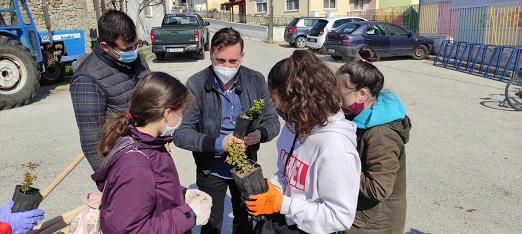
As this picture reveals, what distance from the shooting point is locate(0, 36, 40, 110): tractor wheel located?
8.11 m

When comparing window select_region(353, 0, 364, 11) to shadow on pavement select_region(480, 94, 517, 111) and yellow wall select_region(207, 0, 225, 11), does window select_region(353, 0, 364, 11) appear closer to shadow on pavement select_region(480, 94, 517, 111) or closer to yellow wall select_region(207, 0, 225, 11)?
yellow wall select_region(207, 0, 225, 11)

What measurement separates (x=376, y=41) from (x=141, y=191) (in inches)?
583

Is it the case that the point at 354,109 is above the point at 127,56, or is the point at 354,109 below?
below

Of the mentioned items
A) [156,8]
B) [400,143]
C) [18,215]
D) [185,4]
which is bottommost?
[18,215]

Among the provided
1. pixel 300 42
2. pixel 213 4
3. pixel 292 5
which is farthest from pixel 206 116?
pixel 213 4

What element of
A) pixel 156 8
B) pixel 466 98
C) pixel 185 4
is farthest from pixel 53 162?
pixel 185 4

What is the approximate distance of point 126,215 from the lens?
63.2 inches

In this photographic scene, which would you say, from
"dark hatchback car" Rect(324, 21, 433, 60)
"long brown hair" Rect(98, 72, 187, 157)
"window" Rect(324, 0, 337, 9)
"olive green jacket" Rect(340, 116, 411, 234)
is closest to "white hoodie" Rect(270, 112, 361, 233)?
"olive green jacket" Rect(340, 116, 411, 234)

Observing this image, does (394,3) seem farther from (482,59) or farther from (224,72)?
(224,72)

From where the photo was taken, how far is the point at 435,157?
17.4 feet

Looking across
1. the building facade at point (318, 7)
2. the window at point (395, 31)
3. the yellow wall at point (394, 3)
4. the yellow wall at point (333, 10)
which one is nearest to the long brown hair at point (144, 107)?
the window at point (395, 31)

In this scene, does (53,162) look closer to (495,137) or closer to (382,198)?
(382,198)

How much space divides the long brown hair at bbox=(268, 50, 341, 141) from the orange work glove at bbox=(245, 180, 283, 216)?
0.31 m

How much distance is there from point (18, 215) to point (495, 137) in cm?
644
